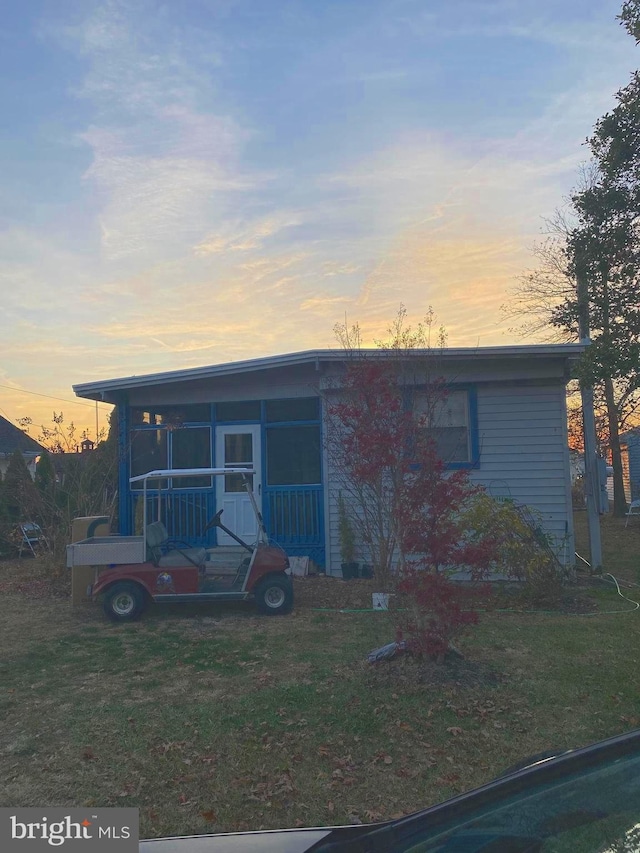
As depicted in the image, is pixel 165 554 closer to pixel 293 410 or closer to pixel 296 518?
pixel 296 518

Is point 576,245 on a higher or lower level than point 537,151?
lower

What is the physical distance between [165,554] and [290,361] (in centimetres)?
398

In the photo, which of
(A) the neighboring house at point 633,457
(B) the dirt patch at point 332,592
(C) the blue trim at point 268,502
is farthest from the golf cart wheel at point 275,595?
(A) the neighboring house at point 633,457

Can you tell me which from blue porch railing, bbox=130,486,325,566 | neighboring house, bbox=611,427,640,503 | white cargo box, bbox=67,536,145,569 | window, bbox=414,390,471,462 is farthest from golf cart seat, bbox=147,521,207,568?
neighboring house, bbox=611,427,640,503

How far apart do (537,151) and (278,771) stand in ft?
30.8

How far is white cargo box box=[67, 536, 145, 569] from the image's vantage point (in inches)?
320

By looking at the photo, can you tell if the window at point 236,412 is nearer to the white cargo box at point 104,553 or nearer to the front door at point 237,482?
the front door at point 237,482

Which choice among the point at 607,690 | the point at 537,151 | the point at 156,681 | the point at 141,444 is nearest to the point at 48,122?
the point at 141,444

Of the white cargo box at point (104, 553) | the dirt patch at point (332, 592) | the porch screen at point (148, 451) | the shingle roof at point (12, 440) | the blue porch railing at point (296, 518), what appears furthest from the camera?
the shingle roof at point (12, 440)

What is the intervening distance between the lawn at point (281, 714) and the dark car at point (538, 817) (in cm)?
191

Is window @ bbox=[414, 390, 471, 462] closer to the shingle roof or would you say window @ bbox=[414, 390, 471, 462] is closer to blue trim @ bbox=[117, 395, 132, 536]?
blue trim @ bbox=[117, 395, 132, 536]

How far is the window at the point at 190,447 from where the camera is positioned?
1238 centimetres

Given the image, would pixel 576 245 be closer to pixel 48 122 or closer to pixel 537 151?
pixel 537 151

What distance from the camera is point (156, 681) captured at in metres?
5.98
